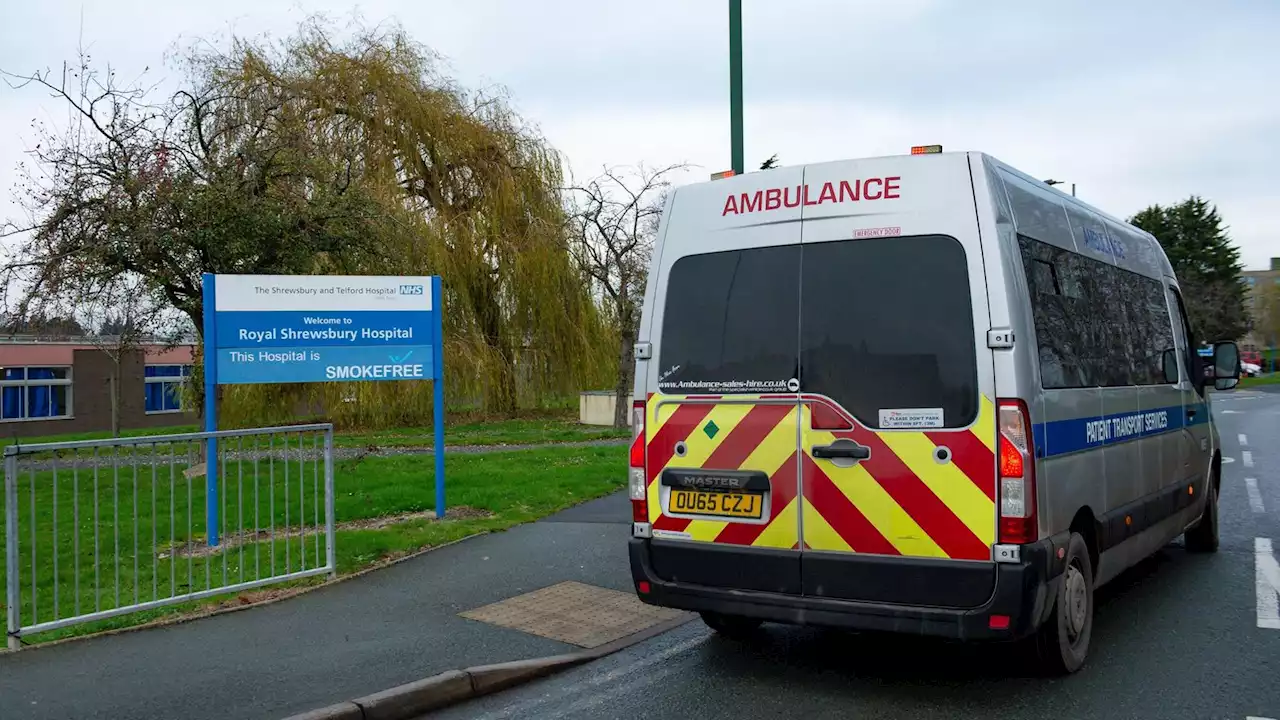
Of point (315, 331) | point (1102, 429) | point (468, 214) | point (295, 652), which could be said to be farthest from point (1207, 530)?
point (468, 214)

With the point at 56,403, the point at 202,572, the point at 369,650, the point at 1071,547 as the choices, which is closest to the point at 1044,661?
the point at 1071,547

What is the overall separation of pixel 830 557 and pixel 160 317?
37.9ft

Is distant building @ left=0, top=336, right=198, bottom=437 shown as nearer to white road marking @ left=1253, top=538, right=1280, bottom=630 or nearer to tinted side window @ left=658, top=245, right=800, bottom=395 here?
tinted side window @ left=658, top=245, right=800, bottom=395

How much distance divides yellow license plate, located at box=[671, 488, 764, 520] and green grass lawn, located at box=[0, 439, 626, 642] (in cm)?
290

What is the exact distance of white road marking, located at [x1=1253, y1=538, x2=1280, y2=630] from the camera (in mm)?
6301

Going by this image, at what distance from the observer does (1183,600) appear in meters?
6.83

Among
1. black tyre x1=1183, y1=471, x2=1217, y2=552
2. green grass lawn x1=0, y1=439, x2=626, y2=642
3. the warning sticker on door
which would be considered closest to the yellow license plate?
the warning sticker on door

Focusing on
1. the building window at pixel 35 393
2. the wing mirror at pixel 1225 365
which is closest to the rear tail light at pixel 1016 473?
the wing mirror at pixel 1225 365

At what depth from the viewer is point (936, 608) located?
4.54 metres

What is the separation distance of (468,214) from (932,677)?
20053mm

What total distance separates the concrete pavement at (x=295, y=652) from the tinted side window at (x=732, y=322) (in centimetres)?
188

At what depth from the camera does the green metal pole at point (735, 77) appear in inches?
416

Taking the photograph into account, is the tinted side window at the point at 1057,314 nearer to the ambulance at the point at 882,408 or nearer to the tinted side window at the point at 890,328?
the ambulance at the point at 882,408

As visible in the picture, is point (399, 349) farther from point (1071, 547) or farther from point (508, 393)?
point (508, 393)
